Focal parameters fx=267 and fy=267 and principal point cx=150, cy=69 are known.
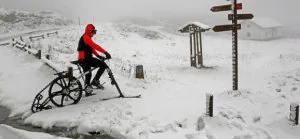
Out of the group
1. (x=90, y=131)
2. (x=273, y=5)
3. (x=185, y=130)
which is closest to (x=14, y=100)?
(x=90, y=131)

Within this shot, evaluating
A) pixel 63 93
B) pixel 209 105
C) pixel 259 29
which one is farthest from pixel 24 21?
pixel 209 105

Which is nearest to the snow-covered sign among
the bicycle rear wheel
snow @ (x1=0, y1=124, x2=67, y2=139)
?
the bicycle rear wheel

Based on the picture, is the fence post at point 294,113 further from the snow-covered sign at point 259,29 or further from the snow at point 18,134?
the snow-covered sign at point 259,29

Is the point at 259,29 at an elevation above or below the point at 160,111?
above

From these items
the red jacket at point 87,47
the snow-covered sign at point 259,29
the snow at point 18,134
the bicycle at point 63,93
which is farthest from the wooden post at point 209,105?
the snow-covered sign at point 259,29

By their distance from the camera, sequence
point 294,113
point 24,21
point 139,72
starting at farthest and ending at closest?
point 24,21 < point 139,72 < point 294,113

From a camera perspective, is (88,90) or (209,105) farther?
(88,90)

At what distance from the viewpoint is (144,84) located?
10922 mm

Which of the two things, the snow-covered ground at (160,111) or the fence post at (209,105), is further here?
the fence post at (209,105)

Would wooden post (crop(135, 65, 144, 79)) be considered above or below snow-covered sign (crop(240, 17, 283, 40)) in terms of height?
below

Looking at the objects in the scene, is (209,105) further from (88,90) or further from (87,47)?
(87,47)

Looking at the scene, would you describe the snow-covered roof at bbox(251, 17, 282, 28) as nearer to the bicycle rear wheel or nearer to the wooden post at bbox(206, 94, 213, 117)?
the wooden post at bbox(206, 94, 213, 117)

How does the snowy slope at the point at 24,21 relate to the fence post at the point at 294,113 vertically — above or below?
above

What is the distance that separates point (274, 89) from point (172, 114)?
284 inches
